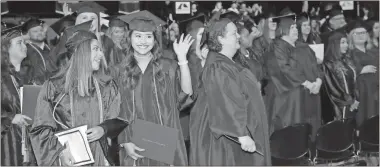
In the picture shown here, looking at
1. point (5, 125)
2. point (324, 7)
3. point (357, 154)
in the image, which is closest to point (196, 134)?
point (5, 125)

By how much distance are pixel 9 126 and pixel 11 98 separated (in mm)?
256

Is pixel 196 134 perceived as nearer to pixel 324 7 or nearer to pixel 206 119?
pixel 206 119

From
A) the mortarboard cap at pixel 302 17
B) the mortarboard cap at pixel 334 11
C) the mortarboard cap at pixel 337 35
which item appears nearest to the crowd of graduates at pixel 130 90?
the mortarboard cap at pixel 302 17

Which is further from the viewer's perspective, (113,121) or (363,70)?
(363,70)

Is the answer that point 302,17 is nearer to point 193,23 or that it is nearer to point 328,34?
point 328,34

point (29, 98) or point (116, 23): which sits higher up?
point (116, 23)

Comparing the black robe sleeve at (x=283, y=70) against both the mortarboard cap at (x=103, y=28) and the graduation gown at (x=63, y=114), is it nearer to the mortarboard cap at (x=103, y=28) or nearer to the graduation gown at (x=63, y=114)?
the mortarboard cap at (x=103, y=28)

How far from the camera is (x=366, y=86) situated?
8344 millimetres

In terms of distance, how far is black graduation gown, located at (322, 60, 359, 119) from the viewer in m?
8.16

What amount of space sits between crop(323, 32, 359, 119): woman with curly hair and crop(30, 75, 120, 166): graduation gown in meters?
3.66

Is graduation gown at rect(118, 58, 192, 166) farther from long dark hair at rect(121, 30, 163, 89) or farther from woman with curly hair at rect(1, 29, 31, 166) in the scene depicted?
woman with curly hair at rect(1, 29, 31, 166)

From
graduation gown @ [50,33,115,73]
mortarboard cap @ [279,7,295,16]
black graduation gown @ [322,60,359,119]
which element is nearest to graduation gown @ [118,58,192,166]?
graduation gown @ [50,33,115,73]

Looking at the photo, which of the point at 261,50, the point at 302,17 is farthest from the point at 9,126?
the point at 302,17

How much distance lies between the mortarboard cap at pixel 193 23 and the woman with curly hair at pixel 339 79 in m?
1.75
